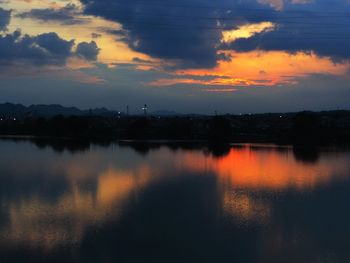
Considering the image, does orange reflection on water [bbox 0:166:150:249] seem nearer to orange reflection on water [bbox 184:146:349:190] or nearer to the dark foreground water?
the dark foreground water

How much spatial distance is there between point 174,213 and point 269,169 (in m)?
8.31

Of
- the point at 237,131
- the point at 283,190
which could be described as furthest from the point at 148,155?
the point at 237,131

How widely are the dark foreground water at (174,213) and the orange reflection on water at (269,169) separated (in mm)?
39

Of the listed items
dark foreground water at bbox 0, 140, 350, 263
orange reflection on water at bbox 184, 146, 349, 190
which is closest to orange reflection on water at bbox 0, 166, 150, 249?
dark foreground water at bbox 0, 140, 350, 263

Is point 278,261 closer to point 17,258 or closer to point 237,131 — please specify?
point 17,258

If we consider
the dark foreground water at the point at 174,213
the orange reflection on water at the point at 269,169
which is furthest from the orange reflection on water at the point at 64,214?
the orange reflection on water at the point at 269,169

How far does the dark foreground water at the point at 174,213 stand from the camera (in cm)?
728

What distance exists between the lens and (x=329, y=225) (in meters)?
8.95

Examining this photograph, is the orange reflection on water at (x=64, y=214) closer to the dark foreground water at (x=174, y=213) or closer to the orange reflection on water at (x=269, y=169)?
the dark foreground water at (x=174, y=213)

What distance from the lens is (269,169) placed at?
56.9ft

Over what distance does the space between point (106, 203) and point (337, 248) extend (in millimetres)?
5184

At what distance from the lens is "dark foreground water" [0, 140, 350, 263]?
728 centimetres

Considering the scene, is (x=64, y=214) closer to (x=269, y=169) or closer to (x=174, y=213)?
(x=174, y=213)

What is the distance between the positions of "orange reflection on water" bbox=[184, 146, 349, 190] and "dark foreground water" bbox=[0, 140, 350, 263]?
1.5 inches
